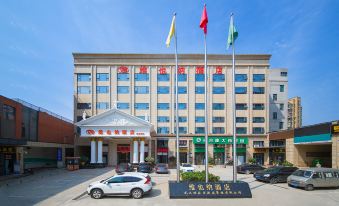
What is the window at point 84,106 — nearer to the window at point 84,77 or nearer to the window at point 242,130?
the window at point 84,77

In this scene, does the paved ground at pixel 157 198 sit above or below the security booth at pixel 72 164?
above

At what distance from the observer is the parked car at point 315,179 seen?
22719 mm

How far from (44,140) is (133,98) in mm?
19342

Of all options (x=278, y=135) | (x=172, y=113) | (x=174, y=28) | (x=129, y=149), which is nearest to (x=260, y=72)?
(x=278, y=135)

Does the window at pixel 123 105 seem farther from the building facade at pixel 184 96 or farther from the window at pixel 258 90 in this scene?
the window at pixel 258 90

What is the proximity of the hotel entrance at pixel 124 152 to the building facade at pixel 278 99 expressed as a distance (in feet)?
102

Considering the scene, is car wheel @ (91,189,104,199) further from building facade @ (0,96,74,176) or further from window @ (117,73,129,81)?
window @ (117,73,129,81)

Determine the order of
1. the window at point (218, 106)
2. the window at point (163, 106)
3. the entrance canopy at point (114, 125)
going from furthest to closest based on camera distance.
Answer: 1. the window at point (218, 106)
2. the window at point (163, 106)
3. the entrance canopy at point (114, 125)

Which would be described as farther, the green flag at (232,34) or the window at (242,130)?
the window at (242,130)

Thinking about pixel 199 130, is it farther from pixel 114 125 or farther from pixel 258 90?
pixel 114 125

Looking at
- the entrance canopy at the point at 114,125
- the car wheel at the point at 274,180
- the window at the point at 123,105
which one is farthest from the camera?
the window at the point at 123,105

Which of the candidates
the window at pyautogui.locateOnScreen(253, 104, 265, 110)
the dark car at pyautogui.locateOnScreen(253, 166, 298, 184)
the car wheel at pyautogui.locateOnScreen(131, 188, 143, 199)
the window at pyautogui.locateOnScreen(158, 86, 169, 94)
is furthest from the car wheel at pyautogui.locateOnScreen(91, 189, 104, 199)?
the window at pyautogui.locateOnScreen(253, 104, 265, 110)

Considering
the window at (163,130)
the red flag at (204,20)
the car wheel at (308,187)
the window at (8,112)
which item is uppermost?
the red flag at (204,20)

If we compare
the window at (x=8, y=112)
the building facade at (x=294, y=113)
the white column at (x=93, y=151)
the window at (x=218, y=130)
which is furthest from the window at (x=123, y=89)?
the building facade at (x=294, y=113)
